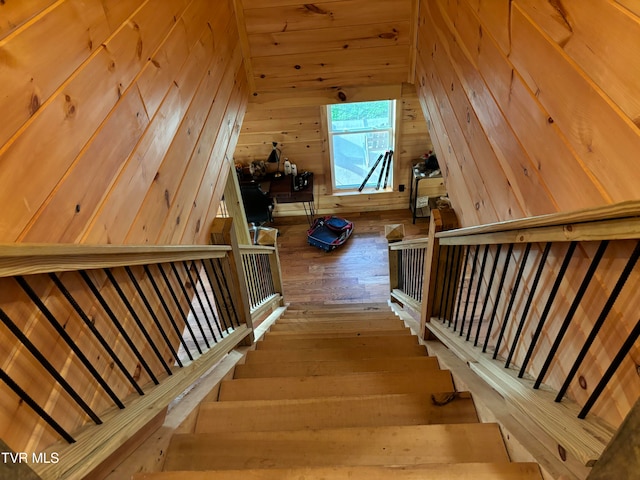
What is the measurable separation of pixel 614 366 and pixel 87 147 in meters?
1.48

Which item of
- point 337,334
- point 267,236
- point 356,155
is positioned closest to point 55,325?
point 337,334

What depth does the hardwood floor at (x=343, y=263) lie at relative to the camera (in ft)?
15.2

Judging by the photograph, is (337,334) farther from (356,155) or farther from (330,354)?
(356,155)

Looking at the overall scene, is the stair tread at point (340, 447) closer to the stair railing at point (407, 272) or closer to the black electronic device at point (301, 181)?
the stair railing at point (407, 272)

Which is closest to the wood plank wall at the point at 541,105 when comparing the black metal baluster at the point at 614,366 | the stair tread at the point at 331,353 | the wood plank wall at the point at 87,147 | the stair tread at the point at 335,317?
the black metal baluster at the point at 614,366

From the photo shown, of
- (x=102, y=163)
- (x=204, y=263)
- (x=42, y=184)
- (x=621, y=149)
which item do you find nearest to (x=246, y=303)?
(x=204, y=263)

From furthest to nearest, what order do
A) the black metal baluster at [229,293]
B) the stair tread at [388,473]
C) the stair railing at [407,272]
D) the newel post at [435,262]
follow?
the stair railing at [407,272] < the black metal baluster at [229,293] < the newel post at [435,262] < the stair tread at [388,473]

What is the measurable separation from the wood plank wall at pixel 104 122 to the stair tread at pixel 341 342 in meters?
0.96

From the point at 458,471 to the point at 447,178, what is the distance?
170cm

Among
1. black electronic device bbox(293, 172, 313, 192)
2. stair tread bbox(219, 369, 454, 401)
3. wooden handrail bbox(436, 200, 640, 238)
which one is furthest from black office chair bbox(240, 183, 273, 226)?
wooden handrail bbox(436, 200, 640, 238)

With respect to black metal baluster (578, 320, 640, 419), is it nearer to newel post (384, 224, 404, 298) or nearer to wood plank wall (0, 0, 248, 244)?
wood plank wall (0, 0, 248, 244)

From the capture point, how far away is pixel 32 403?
78 centimetres

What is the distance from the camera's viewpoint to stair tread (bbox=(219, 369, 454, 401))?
66.5 inches

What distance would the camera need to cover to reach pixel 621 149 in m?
0.78
